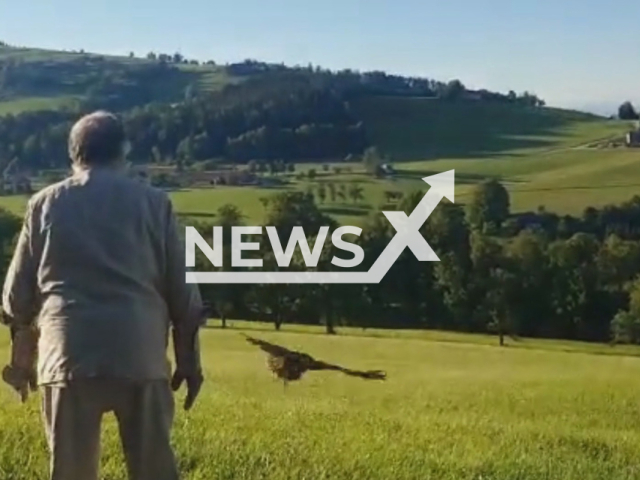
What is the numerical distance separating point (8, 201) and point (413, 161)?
43.6 meters

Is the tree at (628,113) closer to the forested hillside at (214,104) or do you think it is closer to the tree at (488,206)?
the forested hillside at (214,104)

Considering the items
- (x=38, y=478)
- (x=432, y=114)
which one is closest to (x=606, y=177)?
(x=432, y=114)

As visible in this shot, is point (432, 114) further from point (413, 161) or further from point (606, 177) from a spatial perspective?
point (606, 177)

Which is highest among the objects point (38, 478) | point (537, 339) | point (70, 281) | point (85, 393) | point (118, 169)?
point (118, 169)

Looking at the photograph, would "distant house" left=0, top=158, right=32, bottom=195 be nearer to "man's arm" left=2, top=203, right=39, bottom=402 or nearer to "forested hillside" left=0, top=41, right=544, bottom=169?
"forested hillside" left=0, top=41, right=544, bottom=169

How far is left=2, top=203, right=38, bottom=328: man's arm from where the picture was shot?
462cm

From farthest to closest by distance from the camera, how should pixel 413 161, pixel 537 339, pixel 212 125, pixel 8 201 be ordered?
pixel 212 125
pixel 413 161
pixel 8 201
pixel 537 339

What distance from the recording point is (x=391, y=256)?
6600 centimetres

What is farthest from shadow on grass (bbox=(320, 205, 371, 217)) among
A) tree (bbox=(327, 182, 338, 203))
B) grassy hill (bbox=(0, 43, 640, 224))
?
tree (bbox=(327, 182, 338, 203))

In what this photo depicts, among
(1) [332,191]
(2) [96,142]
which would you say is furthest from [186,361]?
(1) [332,191]

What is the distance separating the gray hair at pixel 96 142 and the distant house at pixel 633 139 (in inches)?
4071

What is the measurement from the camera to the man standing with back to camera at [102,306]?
4453 mm

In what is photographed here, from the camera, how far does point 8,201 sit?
74125mm

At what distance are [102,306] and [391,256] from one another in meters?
61.7
